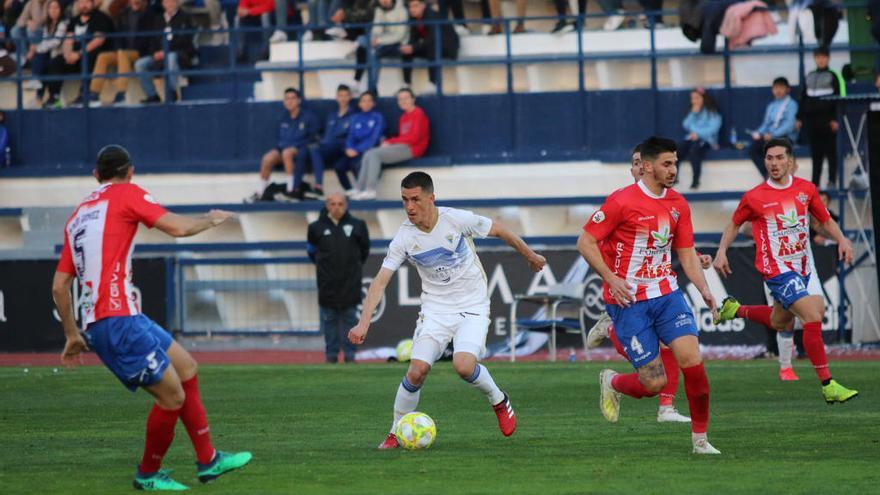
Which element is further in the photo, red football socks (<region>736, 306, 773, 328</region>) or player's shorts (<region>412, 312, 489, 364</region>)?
red football socks (<region>736, 306, 773, 328</region>)

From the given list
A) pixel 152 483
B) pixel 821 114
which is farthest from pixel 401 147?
pixel 152 483

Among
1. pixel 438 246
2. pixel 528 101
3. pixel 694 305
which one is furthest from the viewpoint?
pixel 528 101

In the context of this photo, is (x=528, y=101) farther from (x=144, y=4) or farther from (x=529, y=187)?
(x=144, y=4)

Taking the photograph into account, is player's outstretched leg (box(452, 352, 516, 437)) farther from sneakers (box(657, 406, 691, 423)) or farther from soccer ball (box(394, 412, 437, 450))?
sneakers (box(657, 406, 691, 423))

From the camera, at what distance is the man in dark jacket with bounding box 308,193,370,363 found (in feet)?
71.1

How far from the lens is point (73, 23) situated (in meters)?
30.0

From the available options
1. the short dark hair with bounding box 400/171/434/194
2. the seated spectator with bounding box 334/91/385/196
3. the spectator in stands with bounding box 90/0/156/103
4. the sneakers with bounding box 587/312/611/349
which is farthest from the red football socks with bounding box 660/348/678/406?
the spectator in stands with bounding box 90/0/156/103

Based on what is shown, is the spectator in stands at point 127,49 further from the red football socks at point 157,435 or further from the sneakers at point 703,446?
the red football socks at point 157,435

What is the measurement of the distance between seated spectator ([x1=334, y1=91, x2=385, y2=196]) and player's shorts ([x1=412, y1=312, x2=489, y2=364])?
45.4 feet

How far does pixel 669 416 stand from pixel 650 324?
221 cm

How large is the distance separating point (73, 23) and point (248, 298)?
8.37 metres

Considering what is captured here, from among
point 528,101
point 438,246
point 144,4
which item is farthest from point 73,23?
point 438,246

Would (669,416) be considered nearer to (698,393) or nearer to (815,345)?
(815,345)

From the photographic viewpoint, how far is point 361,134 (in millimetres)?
25844
